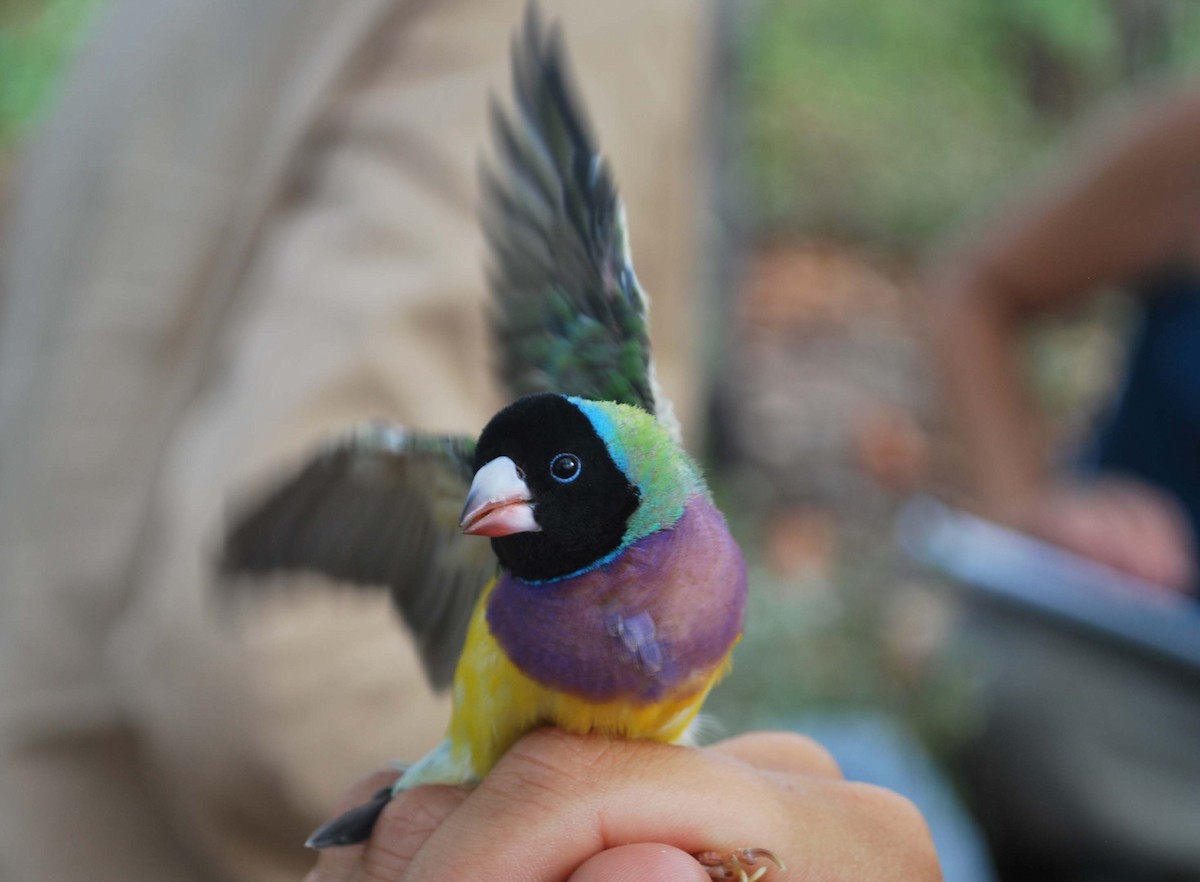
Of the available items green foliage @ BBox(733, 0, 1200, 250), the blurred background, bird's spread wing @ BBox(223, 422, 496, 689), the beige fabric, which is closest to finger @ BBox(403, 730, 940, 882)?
bird's spread wing @ BBox(223, 422, 496, 689)

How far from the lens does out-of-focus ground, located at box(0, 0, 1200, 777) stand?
3.27 metres

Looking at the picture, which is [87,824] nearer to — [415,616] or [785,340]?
[415,616]

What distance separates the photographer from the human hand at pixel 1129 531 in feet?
7.73

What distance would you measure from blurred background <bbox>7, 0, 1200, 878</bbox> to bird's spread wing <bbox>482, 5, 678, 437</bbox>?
1.98 ft

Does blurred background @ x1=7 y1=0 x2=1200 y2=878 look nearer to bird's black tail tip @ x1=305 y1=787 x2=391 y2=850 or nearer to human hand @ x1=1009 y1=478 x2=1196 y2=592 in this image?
human hand @ x1=1009 y1=478 x2=1196 y2=592

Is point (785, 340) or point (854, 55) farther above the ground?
point (854, 55)

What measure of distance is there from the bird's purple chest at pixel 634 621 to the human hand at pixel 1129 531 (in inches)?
68.7

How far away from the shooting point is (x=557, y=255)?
1.06 m

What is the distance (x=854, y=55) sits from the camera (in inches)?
249

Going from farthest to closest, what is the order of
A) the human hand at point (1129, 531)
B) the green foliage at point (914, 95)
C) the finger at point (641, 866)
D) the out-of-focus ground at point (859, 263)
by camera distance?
the green foliage at point (914, 95), the out-of-focus ground at point (859, 263), the human hand at point (1129, 531), the finger at point (641, 866)

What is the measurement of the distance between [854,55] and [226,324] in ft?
17.9

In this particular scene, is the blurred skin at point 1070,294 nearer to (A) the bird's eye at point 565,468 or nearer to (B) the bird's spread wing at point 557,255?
(B) the bird's spread wing at point 557,255

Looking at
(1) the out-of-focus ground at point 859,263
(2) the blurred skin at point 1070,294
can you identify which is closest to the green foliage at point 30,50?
(1) the out-of-focus ground at point 859,263

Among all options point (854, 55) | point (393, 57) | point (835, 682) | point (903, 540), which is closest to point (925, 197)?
point (854, 55)
